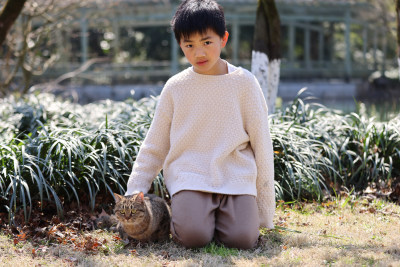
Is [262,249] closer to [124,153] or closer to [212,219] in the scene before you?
[212,219]

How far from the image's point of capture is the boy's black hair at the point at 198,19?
3318 millimetres

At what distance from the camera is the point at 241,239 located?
3.42m

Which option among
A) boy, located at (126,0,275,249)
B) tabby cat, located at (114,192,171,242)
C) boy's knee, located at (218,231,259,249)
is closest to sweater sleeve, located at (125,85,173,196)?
boy, located at (126,0,275,249)

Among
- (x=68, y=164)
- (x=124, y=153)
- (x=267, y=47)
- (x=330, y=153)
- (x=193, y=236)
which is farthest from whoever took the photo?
(x=267, y=47)

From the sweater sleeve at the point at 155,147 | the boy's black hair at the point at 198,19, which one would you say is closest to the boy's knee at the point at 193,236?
the sweater sleeve at the point at 155,147

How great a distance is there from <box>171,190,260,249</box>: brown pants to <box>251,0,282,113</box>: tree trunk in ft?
9.07

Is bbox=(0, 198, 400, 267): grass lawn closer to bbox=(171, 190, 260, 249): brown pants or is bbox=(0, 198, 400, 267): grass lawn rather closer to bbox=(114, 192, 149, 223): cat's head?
bbox=(171, 190, 260, 249): brown pants

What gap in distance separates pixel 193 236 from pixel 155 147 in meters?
0.70

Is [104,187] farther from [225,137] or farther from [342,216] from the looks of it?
[342,216]

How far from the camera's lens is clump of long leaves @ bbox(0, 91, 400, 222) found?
4270 mm

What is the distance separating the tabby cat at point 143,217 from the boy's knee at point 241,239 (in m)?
0.45

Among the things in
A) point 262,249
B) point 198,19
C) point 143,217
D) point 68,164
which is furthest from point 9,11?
point 262,249

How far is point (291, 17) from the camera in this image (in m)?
21.1

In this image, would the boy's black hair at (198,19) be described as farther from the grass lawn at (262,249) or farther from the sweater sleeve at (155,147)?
the grass lawn at (262,249)
